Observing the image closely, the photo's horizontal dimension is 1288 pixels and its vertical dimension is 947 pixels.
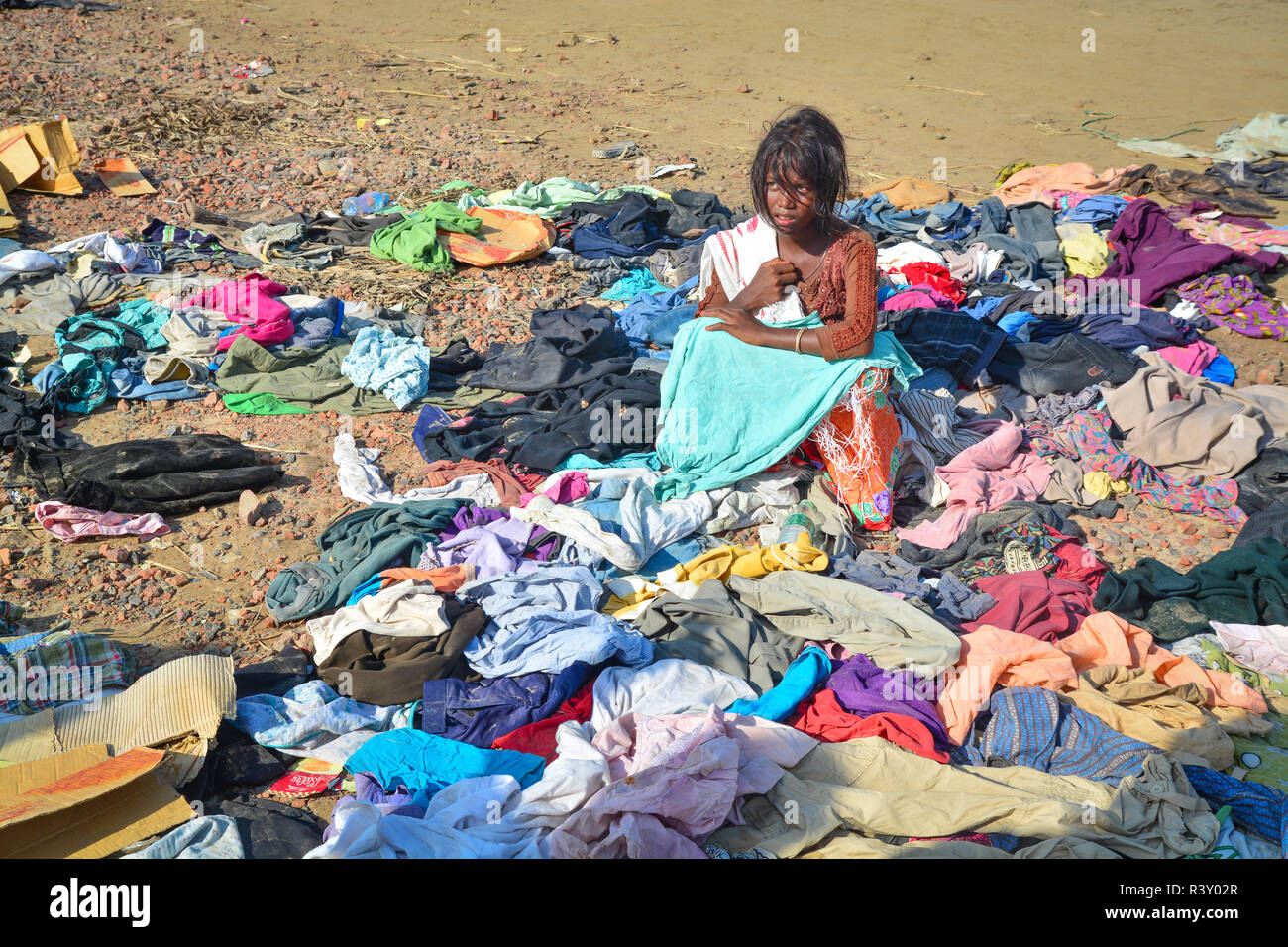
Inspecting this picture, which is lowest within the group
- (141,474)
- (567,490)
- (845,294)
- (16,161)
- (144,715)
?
(144,715)

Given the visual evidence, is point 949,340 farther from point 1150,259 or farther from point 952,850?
point 952,850

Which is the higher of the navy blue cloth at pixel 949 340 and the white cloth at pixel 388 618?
the navy blue cloth at pixel 949 340

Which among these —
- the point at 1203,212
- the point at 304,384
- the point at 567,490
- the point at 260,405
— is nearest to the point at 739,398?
the point at 567,490

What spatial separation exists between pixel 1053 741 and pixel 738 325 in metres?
2.03

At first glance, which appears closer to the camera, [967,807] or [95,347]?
[967,807]

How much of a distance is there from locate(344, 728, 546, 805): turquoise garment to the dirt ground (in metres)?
0.83

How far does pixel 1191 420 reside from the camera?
449cm

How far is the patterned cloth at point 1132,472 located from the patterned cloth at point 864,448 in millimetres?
973

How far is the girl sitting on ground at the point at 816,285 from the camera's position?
3.90 meters

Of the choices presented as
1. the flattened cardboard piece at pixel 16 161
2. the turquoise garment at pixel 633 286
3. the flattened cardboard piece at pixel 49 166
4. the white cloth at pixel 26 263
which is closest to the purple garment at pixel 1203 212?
the turquoise garment at pixel 633 286

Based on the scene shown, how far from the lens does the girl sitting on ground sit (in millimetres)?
3900

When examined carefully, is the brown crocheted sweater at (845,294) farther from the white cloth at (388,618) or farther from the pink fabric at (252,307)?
the pink fabric at (252,307)

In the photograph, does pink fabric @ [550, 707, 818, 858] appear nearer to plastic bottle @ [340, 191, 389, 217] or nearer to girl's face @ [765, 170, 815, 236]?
girl's face @ [765, 170, 815, 236]

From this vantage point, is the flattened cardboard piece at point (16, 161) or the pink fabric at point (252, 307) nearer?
the pink fabric at point (252, 307)
